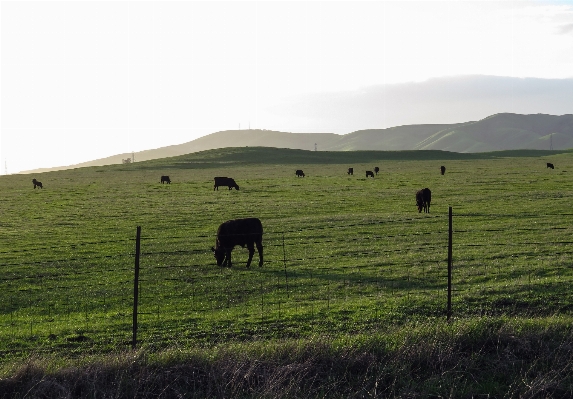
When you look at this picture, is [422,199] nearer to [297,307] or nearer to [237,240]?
[237,240]

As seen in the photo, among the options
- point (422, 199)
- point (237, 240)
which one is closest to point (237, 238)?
point (237, 240)

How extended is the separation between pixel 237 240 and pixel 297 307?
6.88 meters

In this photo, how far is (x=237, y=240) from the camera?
19.6m

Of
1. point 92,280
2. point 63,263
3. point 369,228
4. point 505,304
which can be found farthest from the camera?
point 369,228

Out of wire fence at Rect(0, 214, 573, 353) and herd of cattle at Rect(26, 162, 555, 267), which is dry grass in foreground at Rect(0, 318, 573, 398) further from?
herd of cattle at Rect(26, 162, 555, 267)

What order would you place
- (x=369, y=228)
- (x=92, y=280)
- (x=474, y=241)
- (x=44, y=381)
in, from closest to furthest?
(x=44, y=381), (x=92, y=280), (x=474, y=241), (x=369, y=228)

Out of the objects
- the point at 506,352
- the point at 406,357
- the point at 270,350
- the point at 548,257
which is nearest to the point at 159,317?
the point at 270,350

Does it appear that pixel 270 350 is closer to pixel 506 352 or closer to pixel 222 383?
pixel 222 383

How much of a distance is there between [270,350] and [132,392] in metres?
1.88

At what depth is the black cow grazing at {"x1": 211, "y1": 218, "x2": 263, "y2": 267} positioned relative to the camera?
63.5 feet

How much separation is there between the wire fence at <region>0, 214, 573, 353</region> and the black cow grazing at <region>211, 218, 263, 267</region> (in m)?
0.44

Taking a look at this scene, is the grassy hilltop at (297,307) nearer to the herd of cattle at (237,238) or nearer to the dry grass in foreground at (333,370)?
the dry grass in foreground at (333,370)

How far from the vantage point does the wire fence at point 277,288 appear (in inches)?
453

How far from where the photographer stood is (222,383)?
24.0ft
